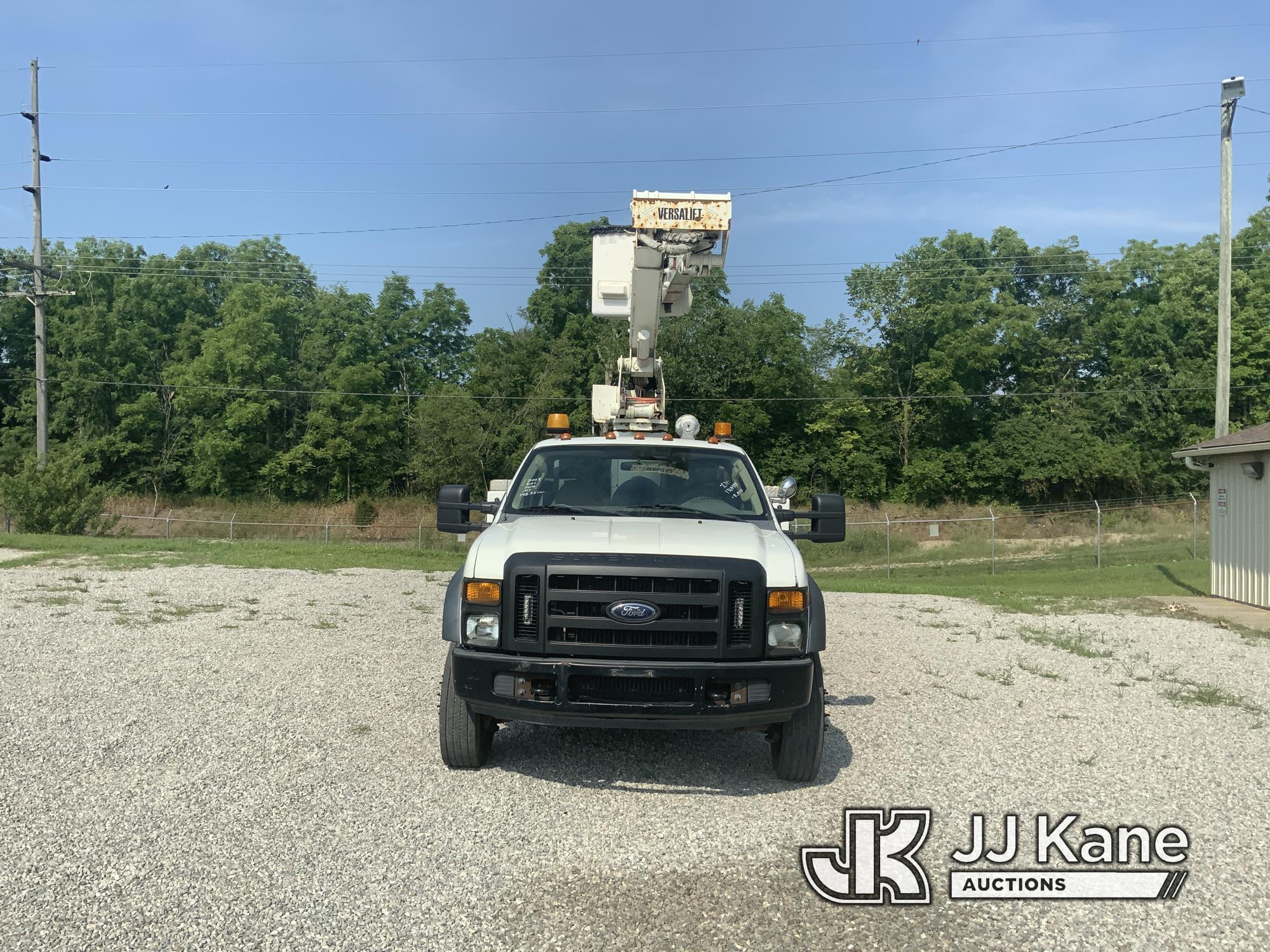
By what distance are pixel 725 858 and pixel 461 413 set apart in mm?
42368

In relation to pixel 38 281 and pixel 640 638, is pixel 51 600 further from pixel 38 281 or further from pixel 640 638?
pixel 38 281

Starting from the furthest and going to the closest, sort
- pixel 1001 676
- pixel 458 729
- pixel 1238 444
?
pixel 1238 444 < pixel 1001 676 < pixel 458 729

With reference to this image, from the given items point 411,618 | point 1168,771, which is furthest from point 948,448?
point 1168,771

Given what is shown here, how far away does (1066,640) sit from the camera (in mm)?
10914

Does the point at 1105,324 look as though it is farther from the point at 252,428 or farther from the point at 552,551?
the point at 552,551

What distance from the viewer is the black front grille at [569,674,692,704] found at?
15.9 ft

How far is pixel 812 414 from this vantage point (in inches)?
1984

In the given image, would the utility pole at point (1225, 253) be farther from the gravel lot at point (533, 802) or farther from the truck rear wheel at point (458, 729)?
the truck rear wheel at point (458, 729)

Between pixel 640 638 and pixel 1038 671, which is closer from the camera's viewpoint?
pixel 640 638

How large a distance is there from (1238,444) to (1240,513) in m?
1.28

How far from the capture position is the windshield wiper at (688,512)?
613cm

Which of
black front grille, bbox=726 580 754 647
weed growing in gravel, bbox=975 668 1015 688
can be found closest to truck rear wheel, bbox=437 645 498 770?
black front grille, bbox=726 580 754 647

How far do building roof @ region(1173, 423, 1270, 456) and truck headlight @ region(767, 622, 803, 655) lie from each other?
39.1ft

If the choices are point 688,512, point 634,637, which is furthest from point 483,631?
point 688,512
